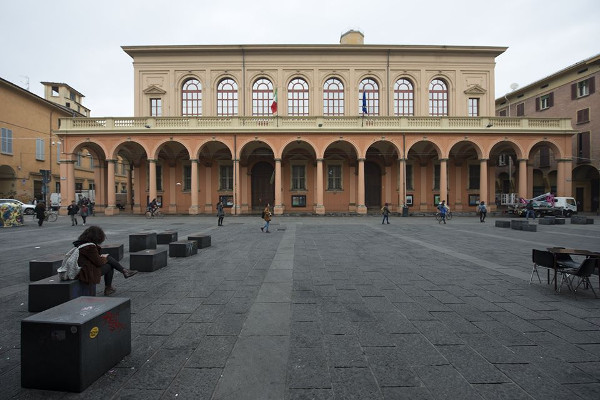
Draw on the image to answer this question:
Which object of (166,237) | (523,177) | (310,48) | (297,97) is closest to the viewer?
(166,237)

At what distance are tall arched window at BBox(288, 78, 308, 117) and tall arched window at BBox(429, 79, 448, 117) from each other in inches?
514

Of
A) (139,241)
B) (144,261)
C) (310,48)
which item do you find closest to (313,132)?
(310,48)

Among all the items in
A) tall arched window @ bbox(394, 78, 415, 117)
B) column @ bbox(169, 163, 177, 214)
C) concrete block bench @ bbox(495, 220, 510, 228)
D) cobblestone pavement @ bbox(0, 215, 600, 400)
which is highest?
tall arched window @ bbox(394, 78, 415, 117)

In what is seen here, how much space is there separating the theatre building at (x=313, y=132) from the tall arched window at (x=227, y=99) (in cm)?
11

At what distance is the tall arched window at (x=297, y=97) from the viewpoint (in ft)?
100

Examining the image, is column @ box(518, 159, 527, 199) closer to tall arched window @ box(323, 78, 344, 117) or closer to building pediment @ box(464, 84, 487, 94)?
building pediment @ box(464, 84, 487, 94)

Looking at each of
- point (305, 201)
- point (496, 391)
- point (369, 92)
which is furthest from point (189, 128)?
point (496, 391)

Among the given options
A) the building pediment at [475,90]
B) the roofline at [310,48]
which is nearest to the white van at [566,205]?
the building pediment at [475,90]

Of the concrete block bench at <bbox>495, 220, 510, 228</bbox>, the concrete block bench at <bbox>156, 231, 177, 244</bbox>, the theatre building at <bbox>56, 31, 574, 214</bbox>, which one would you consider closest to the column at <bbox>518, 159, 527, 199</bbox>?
the theatre building at <bbox>56, 31, 574, 214</bbox>

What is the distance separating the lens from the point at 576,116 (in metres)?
31.1

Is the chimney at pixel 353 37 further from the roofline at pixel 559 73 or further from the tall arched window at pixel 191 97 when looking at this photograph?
the roofline at pixel 559 73

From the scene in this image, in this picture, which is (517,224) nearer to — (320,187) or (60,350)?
(320,187)

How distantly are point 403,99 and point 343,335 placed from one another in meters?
31.4

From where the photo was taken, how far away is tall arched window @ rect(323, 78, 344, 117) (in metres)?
30.6
